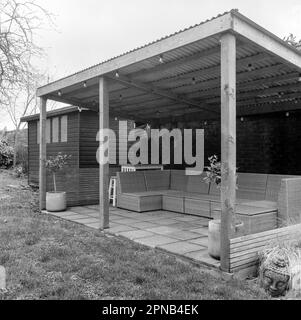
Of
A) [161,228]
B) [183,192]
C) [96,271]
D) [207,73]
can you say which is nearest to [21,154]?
[183,192]

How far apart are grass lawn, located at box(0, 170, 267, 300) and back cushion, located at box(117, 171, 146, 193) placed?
2607mm

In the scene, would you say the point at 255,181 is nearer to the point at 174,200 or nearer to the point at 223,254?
the point at 174,200

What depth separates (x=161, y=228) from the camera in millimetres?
6180

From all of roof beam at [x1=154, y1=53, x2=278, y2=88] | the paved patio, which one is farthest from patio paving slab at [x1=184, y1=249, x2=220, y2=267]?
roof beam at [x1=154, y1=53, x2=278, y2=88]

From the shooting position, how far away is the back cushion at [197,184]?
784cm

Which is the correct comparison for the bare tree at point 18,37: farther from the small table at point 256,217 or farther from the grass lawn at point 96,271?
the small table at point 256,217

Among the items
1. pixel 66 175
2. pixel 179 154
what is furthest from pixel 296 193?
pixel 66 175

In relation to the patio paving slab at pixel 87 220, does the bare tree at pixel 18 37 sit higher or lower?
higher

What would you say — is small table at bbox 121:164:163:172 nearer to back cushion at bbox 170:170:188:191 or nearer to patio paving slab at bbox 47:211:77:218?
back cushion at bbox 170:170:188:191

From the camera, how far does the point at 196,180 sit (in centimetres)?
816

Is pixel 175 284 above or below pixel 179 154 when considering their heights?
below

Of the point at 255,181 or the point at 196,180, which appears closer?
the point at 255,181

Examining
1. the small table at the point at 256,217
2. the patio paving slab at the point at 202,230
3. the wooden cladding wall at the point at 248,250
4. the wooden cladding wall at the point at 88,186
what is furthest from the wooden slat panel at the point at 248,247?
the wooden cladding wall at the point at 88,186
